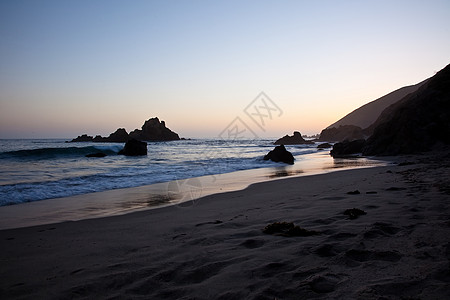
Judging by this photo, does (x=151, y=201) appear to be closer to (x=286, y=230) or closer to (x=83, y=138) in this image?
(x=286, y=230)

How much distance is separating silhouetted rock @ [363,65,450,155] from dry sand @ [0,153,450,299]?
55.9ft

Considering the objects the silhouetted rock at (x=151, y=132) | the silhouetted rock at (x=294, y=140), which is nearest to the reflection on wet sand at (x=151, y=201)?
the silhouetted rock at (x=294, y=140)

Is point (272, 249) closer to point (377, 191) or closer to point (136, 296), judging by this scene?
point (136, 296)

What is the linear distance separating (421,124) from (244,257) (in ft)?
70.9

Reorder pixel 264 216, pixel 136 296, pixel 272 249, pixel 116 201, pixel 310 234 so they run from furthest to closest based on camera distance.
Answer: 1. pixel 116 201
2. pixel 264 216
3. pixel 310 234
4. pixel 272 249
5. pixel 136 296

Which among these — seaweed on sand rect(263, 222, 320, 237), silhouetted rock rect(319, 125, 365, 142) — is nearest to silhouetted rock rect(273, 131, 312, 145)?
silhouetted rock rect(319, 125, 365, 142)

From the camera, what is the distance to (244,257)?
9.30 feet

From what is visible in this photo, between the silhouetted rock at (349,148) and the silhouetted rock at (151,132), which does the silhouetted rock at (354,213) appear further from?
the silhouetted rock at (151,132)

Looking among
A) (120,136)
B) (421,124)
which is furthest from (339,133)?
(421,124)

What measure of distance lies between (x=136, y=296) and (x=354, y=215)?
3.35 meters

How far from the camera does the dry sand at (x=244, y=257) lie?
2141mm

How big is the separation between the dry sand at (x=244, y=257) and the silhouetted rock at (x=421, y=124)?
1703cm

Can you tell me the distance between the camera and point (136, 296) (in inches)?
87.1

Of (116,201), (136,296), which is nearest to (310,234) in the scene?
(136,296)
